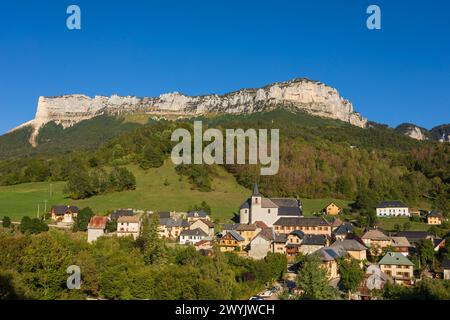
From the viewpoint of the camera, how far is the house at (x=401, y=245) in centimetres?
5034

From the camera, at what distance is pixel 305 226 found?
5850 centimetres

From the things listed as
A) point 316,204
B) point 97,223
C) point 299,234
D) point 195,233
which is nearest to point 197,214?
point 195,233

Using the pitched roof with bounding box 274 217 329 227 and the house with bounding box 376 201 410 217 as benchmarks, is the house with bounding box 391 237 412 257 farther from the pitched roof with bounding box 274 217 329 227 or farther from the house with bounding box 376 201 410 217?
the house with bounding box 376 201 410 217

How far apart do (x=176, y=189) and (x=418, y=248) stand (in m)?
44.6

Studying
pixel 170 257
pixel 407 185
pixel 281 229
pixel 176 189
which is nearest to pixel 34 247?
pixel 170 257

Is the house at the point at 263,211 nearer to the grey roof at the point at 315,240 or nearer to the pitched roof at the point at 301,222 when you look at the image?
the pitched roof at the point at 301,222

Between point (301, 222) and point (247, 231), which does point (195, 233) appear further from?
point (301, 222)

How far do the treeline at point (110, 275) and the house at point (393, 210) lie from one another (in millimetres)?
38158

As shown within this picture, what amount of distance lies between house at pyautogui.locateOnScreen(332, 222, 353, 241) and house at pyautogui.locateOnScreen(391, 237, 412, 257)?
504cm

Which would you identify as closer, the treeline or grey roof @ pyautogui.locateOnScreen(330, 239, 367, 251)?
the treeline

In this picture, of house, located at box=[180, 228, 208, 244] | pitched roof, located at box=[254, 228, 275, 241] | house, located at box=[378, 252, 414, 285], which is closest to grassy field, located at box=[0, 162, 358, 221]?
house, located at box=[180, 228, 208, 244]

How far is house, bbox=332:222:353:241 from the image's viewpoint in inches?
2180

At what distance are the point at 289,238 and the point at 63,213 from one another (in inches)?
1224

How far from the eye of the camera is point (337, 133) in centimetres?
14275
